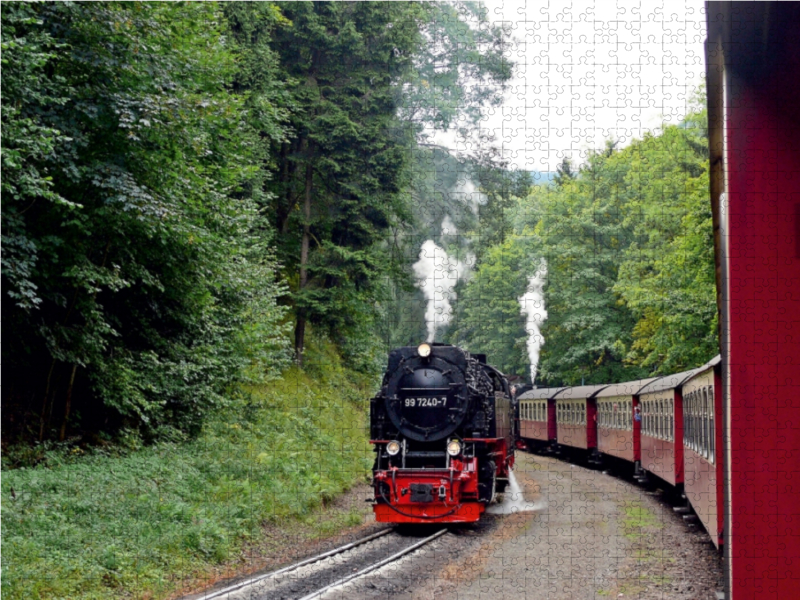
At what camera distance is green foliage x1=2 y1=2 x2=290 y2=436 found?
973cm

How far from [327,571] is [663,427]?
6858 millimetres

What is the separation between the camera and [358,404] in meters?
19.9

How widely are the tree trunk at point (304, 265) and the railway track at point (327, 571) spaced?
10102 mm

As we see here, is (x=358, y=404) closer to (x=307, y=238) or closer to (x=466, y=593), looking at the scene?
(x=307, y=238)

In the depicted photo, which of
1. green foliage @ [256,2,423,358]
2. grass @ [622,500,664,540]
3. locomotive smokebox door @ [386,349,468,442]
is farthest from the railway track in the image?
green foliage @ [256,2,423,358]

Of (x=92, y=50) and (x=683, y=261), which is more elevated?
(x=92, y=50)

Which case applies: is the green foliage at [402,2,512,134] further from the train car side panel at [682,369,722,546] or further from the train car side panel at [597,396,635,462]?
the train car side panel at [597,396,635,462]

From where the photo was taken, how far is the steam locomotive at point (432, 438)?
11.8m

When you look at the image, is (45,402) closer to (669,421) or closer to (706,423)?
(706,423)

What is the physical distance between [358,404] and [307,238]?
492cm

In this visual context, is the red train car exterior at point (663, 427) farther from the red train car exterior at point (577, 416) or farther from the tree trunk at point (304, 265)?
the tree trunk at point (304, 265)

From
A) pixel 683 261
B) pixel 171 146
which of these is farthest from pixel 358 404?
pixel 171 146

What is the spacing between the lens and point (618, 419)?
1772cm

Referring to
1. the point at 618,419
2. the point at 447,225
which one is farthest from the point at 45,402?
the point at 618,419
